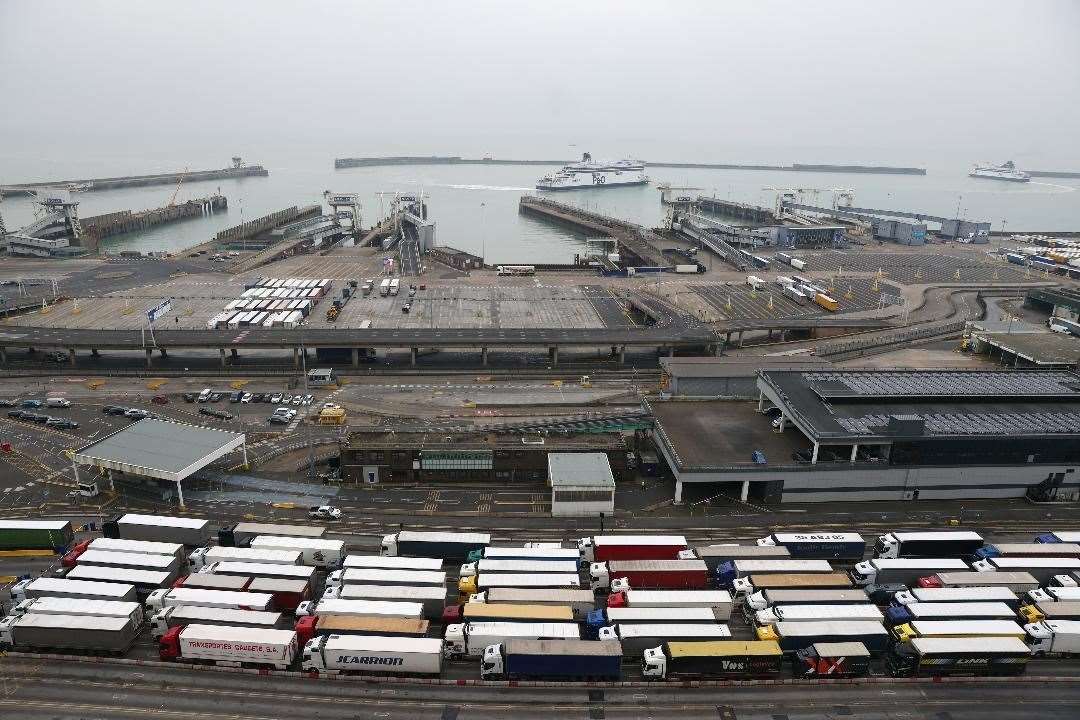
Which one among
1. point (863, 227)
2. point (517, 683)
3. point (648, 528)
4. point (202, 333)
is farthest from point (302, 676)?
point (863, 227)

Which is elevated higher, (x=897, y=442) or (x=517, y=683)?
(x=897, y=442)

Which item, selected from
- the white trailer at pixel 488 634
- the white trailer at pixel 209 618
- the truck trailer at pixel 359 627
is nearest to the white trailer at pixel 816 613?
the white trailer at pixel 488 634

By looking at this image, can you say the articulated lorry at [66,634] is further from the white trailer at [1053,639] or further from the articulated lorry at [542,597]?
the white trailer at [1053,639]

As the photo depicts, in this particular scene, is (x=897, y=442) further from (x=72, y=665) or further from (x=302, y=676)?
(x=72, y=665)

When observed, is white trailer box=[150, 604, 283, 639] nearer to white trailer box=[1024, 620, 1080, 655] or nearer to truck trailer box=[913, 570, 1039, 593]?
truck trailer box=[913, 570, 1039, 593]

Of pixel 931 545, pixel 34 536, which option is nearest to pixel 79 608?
pixel 34 536

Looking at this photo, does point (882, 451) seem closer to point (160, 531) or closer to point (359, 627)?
point (359, 627)
